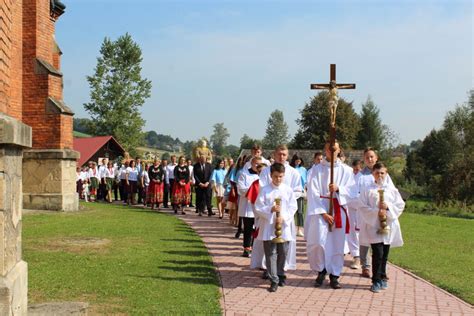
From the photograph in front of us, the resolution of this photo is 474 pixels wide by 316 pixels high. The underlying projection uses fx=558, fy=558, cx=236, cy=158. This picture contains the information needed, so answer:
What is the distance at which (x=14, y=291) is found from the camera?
15.1 ft

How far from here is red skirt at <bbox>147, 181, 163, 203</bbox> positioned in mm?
19625

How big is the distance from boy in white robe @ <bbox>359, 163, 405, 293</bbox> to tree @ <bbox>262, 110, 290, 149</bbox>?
107685 millimetres

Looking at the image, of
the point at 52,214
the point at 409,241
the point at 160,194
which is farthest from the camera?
the point at 160,194

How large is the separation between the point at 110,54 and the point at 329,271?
6000 cm

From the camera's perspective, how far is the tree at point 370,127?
2889 inches

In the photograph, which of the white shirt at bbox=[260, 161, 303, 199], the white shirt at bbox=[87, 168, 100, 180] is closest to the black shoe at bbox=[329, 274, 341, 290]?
the white shirt at bbox=[260, 161, 303, 199]

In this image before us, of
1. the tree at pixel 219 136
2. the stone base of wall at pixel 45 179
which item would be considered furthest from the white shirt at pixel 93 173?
the tree at pixel 219 136

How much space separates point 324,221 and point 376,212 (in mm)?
732

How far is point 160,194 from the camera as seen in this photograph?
779 inches

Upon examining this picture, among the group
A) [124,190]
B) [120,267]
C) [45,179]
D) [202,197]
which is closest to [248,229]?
[120,267]

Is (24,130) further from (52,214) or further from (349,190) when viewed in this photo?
(52,214)

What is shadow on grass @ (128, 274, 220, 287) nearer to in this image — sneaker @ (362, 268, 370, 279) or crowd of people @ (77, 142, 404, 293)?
crowd of people @ (77, 142, 404, 293)

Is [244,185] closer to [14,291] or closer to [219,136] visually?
[14,291]

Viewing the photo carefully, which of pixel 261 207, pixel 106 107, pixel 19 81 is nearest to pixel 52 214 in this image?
pixel 19 81
